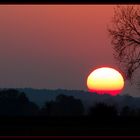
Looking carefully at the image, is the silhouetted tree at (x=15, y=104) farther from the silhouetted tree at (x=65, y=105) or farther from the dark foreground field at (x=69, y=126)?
the dark foreground field at (x=69, y=126)

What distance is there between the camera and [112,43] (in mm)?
22547

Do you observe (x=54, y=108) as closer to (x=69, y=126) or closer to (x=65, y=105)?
(x=65, y=105)

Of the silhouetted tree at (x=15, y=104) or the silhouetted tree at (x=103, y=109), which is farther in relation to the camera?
the silhouetted tree at (x=15, y=104)

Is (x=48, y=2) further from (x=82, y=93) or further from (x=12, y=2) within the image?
(x=82, y=93)

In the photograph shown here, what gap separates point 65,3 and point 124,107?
38.6 ft

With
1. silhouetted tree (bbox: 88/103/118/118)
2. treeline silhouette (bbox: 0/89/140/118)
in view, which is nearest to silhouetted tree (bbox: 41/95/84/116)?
treeline silhouette (bbox: 0/89/140/118)

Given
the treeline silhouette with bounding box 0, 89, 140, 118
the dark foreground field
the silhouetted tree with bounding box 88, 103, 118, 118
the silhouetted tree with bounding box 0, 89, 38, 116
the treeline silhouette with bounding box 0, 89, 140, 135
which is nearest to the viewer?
the treeline silhouette with bounding box 0, 89, 140, 135

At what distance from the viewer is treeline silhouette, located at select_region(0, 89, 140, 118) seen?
1140cm

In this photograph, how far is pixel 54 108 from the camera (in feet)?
45.7

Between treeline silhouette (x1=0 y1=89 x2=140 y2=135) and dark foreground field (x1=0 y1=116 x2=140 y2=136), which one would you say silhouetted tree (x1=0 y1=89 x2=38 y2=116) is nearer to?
treeline silhouette (x1=0 y1=89 x2=140 y2=135)

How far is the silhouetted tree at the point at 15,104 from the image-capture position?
1159 cm

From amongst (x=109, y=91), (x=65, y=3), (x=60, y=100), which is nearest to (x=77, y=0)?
(x=65, y=3)

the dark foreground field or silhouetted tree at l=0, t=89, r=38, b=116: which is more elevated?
the dark foreground field

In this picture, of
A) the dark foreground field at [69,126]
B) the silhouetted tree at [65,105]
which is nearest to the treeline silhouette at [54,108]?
the silhouetted tree at [65,105]
